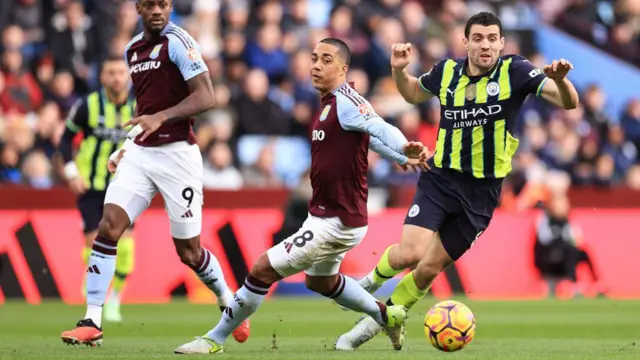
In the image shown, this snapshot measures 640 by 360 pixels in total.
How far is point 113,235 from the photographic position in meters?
9.29

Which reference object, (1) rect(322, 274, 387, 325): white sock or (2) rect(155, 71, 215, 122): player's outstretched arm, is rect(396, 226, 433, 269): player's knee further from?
(2) rect(155, 71, 215, 122): player's outstretched arm

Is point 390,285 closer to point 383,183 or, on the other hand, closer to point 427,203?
point 383,183

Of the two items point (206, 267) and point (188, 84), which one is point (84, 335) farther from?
point (188, 84)

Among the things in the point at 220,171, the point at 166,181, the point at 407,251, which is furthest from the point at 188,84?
the point at 220,171

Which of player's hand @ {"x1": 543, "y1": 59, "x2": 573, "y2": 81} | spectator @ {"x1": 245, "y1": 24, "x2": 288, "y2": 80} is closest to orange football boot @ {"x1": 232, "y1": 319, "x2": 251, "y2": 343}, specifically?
player's hand @ {"x1": 543, "y1": 59, "x2": 573, "y2": 81}

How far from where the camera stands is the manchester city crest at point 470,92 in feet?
31.6

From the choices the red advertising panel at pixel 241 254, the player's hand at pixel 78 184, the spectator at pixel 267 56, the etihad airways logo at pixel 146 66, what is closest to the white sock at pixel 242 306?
the etihad airways logo at pixel 146 66

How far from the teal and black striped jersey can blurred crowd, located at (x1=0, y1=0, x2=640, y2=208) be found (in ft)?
26.5

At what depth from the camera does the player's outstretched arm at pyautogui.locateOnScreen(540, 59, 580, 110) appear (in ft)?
28.6

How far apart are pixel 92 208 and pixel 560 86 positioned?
20.4ft

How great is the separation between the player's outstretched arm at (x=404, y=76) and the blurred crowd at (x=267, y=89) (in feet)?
25.2

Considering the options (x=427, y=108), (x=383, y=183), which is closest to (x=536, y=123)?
(x=427, y=108)

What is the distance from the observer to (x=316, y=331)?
11820 millimetres

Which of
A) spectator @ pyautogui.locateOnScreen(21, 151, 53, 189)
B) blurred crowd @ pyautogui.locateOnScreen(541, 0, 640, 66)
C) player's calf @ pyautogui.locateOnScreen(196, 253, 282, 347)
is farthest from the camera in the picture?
blurred crowd @ pyautogui.locateOnScreen(541, 0, 640, 66)
